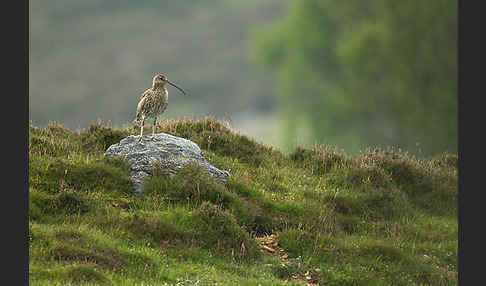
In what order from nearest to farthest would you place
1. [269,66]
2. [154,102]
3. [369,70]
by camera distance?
1. [154,102]
2. [369,70]
3. [269,66]

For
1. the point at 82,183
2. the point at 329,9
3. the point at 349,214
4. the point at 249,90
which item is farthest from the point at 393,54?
the point at 249,90

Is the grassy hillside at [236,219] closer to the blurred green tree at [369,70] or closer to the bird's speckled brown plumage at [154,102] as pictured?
the bird's speckled brown plumage at [154,102]

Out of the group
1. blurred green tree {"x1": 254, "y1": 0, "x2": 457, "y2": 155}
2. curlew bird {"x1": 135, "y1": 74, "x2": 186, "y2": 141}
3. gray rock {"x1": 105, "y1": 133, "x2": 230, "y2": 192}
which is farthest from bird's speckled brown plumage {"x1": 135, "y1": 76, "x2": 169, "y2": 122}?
blurred green tree {"x1": 254, "y1": 0, "x2": 457, "y2": 155}

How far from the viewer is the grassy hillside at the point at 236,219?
509 inches

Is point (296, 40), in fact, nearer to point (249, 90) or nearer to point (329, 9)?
point (329, 9)

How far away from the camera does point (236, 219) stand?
605 inches

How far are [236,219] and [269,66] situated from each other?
6032 centimetres

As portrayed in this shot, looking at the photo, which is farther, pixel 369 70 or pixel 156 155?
pixel 369 70

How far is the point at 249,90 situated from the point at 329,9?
6519cm

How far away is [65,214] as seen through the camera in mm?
14242

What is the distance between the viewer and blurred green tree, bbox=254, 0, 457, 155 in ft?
150

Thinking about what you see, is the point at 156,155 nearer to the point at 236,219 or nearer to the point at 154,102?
the point at 154,102

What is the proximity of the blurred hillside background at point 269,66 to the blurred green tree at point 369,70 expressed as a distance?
10 centimetres

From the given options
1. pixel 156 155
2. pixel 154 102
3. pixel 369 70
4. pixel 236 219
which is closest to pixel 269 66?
pixel 369 70
